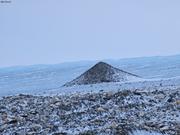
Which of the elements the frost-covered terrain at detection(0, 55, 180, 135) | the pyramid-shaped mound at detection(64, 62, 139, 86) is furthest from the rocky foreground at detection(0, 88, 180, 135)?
the pyramid-shaped mound at detection(64, 62, 139, 86)

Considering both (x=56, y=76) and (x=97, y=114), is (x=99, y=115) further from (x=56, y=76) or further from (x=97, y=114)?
(x=56, y=76)

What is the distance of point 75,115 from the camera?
15.1 m

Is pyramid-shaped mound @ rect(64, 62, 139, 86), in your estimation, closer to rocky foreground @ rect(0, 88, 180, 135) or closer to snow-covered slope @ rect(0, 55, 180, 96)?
snow-covered slope @ rect(0, 55, 180, 96)

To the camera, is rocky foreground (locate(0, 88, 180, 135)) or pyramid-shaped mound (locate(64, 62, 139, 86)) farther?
pyramid-shaped mound (locate(64, 62, 139, 86))

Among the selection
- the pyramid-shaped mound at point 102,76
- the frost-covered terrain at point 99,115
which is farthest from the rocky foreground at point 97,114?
the pyramid-shaped mound at point 102,76

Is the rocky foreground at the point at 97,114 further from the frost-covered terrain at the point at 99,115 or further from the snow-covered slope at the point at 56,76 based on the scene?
the snow-covered slope at the point at 56,76

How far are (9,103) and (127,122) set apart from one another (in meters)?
6.38

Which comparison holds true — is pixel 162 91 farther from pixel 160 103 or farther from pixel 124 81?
pixel 124 81

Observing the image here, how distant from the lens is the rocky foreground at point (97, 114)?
43.9 feet

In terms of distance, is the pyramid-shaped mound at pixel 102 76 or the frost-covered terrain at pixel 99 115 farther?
the pyramid-shaped mound at pixel 102 76

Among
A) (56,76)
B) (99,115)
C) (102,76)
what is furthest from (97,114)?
(56,76)

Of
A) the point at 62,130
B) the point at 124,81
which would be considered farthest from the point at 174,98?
the point at 124,81

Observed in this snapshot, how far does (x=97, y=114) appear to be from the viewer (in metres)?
15.1

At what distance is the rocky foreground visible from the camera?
1337 cm
